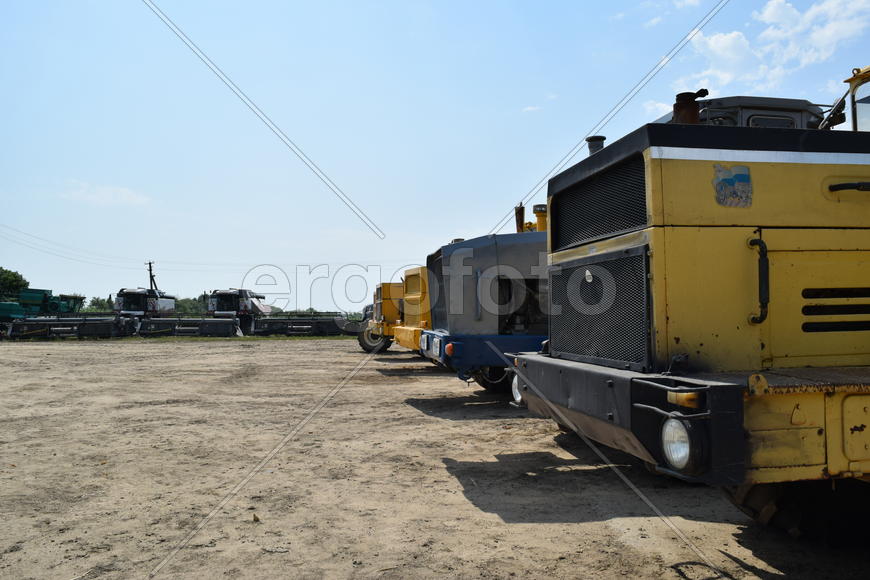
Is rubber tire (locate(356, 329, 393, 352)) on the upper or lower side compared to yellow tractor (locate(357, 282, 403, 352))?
lower

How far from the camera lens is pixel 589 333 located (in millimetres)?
3939

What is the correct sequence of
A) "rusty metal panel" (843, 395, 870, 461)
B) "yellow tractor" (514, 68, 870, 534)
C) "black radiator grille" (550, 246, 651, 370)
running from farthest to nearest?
"black radiator grille" (550, 246, 651, 370) < "yellow tractor" (514, 68, 870, 534) < "rusty metal panel" (843, 395, 870, 461)

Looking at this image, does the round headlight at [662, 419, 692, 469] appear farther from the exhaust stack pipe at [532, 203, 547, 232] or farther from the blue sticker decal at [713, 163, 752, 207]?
the exhaust stack pipe at [532, 203, 547, 232]

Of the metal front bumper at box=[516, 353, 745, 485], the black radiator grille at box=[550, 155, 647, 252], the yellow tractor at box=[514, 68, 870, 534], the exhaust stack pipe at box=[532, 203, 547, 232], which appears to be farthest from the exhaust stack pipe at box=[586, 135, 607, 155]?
the exhaust stack pipe at box=[532, 203, 547, 232]

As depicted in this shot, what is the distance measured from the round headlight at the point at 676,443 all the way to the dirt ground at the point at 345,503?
2.93 ft

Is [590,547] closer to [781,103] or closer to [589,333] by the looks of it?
[589,333]

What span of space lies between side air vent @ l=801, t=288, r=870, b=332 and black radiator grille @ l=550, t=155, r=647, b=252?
960 mm

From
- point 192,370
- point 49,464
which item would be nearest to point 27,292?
point 192,370

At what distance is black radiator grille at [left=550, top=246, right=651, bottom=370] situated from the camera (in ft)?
10.8

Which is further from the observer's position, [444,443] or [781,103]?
[444,443]

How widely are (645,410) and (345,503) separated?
2423 millimetres

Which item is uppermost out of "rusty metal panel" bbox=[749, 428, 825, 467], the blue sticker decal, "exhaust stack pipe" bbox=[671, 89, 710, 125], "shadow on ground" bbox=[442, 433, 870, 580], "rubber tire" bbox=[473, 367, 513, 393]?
"exhaust stack pipe" bbox=[671, 89, 710, 125]

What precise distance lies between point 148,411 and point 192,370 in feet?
18.7

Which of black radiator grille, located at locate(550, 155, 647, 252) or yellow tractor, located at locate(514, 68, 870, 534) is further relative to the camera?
black radiator grille, located at locate(550, 155, 647, 252)
